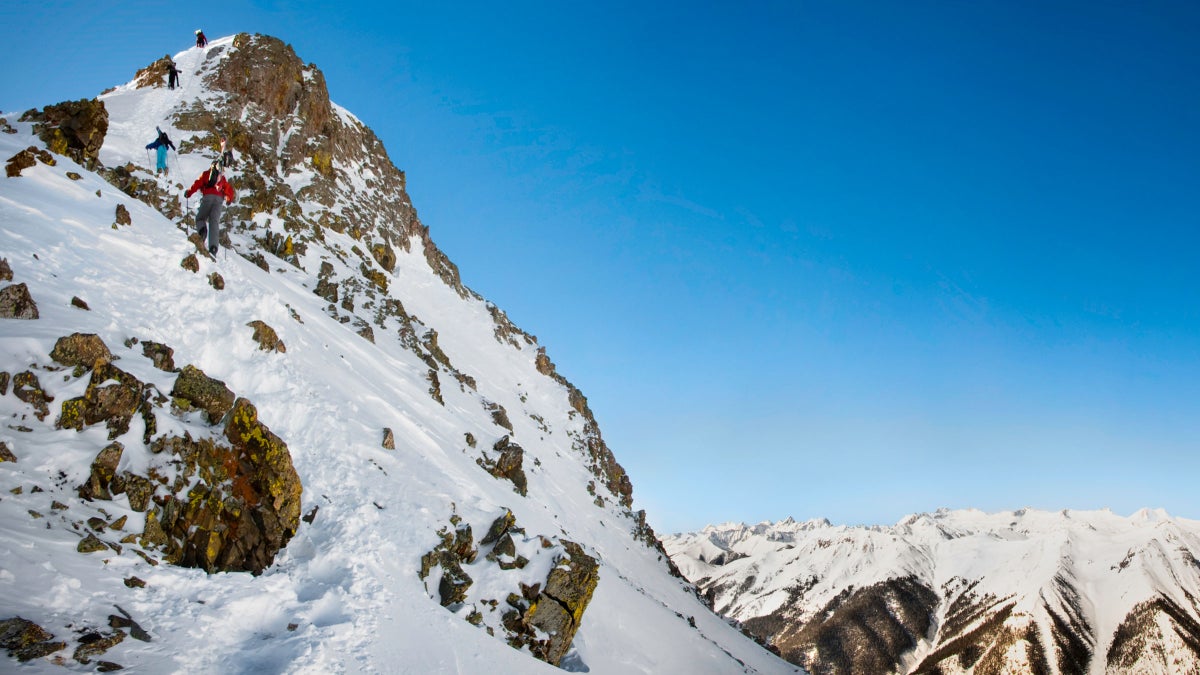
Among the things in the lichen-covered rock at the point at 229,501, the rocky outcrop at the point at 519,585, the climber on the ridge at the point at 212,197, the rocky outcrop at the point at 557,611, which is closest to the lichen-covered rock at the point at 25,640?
the lichen-covered rock at the point at 229,501

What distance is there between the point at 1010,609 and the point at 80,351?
600 ft

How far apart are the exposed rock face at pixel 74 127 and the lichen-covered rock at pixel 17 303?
9.71 meters

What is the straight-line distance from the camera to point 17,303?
36.3 feet

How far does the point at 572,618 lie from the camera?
2081 centimetres

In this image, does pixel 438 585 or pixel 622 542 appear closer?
pixel 438 585

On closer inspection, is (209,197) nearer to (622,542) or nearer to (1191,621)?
(622,542)

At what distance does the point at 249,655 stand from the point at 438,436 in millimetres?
17419

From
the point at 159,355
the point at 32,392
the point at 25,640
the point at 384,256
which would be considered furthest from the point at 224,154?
the point at 384,256

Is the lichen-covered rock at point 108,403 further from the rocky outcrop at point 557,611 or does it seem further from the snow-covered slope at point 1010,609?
the snow-covered slope at point 1010,609

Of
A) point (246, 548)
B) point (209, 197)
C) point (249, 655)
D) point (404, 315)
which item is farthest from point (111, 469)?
point (404, 315)

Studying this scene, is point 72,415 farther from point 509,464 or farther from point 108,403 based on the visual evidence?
point 509,464

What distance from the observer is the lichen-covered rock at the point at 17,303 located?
10.9 metres

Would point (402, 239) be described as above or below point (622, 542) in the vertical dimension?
above

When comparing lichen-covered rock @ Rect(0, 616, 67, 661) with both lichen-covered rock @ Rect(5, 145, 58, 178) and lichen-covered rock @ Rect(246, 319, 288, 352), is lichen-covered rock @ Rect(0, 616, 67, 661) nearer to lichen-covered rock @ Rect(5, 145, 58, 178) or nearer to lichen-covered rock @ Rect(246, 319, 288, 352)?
lichen-covered rock @ Rect(246, 319, 288, 352)
